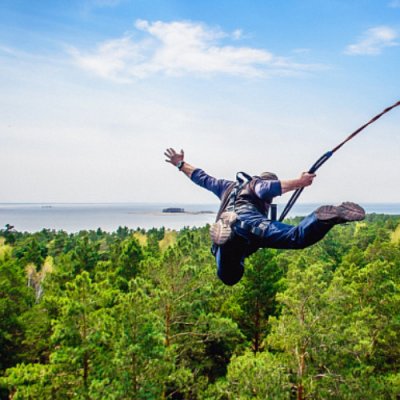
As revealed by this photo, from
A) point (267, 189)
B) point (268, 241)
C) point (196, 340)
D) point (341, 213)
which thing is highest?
point (267, 189)

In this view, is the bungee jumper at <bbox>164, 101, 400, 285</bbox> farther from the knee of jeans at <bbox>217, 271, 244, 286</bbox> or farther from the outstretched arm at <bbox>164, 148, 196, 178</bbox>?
the outstretched arm at <bbox>164, 148, 196, 178</bbox>

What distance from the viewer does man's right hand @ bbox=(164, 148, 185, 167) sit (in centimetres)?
588

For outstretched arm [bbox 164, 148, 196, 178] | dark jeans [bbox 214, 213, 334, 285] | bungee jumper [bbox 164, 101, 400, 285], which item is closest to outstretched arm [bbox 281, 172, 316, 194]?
bungee jumper [bbox 164, 101, 400, 285]

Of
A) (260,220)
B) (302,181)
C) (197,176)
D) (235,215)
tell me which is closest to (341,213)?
(302,181)

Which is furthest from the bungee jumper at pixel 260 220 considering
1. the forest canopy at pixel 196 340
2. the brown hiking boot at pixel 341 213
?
the forest canopy at pixel 196 340

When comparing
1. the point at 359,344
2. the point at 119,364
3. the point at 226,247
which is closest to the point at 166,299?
the point at 119,364

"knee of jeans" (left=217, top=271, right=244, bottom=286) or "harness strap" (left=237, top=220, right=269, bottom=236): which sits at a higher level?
"harness strap" (left=237, top=220, right=269, bottom=236)

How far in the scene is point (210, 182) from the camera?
17.7ft

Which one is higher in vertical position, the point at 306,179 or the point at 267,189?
the point at 306,179

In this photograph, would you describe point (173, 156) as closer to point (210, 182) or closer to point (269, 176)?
point (210, 182)

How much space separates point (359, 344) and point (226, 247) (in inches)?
480

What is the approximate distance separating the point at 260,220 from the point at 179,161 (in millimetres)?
2036

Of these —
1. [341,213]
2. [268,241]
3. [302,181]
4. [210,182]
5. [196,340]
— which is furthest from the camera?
[196,340]

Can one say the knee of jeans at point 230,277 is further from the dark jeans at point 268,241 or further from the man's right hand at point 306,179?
the man's right hand at point 306,179
